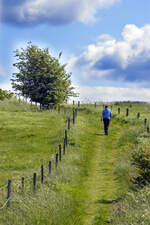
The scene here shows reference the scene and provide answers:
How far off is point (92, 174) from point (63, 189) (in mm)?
3415

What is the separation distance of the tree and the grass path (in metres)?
25.0

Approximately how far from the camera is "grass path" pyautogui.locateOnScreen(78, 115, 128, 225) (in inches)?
541

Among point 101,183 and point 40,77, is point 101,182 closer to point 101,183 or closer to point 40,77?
point 101,183

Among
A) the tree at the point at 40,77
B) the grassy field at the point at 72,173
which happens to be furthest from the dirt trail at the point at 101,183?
the tree at the point at 40,77

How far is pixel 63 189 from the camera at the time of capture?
16203 mm

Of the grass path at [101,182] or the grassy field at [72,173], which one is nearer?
the grassy field at [72,173]

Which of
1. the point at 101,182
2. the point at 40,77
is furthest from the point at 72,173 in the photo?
the point at 40,77

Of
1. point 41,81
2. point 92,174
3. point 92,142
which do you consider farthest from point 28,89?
point 92,174

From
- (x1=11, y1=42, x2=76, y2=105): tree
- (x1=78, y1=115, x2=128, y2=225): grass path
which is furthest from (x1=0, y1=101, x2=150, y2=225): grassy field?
(x1=11, y1=42, x2=76, y2=105): tree

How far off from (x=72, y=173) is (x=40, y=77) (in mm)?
36798

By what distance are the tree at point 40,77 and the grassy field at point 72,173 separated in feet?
57.0

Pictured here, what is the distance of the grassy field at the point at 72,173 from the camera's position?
1289 centimetres

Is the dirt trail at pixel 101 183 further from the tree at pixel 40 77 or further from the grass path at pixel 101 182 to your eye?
the tree at pixel 40 77

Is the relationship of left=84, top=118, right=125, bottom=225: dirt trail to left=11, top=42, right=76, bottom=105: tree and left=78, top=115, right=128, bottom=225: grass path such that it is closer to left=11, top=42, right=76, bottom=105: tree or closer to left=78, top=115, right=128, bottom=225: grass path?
left=78, top=115, right=128, bottom=225: grass path
